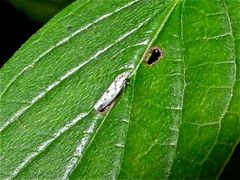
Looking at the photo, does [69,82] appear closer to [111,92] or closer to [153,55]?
[111,92]

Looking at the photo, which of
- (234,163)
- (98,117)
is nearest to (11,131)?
(98,117)

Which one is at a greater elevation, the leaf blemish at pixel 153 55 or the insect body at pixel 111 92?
the leaf blemish at pixel 153 55

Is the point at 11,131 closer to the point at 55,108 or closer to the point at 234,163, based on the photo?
the point at 55,108

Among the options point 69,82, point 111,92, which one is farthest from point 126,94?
point 69,82
